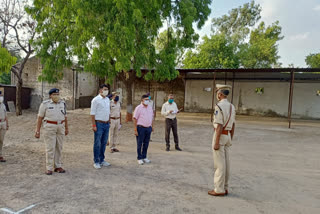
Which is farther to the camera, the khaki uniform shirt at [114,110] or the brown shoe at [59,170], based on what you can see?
the khaki uniform shirt at [114,110]

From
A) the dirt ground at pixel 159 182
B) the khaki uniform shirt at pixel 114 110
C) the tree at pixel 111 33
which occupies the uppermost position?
the tree at pixel 111 33

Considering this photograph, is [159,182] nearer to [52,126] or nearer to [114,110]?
[52,126]

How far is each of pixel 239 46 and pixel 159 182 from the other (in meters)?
24.2

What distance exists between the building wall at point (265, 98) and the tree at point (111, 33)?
825 cm

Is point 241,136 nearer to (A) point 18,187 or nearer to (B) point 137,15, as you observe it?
(B) point 137,15

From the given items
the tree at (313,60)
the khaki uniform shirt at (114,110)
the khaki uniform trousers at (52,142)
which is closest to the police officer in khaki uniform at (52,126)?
the khaki uniform trousers at (52,142)

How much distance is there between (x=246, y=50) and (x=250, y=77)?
8355 millimetres

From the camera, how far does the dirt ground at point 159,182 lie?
319 centimetres

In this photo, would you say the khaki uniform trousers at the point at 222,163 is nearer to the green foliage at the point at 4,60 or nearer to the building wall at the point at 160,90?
the green foliage at the point at 4,60

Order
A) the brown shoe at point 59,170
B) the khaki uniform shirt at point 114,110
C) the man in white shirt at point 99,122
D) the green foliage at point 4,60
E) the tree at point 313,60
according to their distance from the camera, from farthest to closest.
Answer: the tree at point 313,60 → the khaki uniform shirt at point 114,110 → the man in white shirt at point 99,122 → the brown shoe at point 59,170 → the green foliage at point 4,60

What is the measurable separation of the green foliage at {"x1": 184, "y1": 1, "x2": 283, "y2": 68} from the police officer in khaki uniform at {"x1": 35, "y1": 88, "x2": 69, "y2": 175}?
63.0 feet

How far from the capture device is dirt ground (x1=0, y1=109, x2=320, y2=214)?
3191 millimetres

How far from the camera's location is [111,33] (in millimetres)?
7199

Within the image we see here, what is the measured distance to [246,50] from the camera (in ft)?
79.5
